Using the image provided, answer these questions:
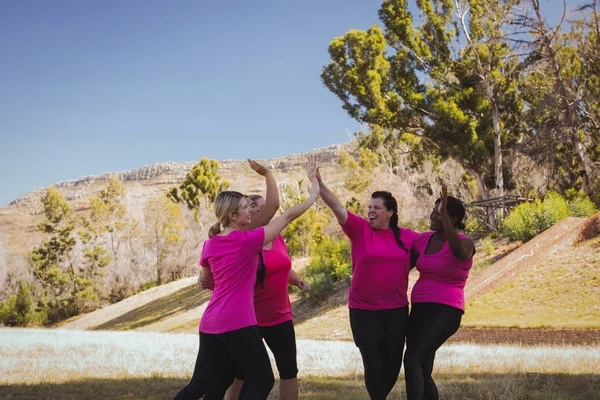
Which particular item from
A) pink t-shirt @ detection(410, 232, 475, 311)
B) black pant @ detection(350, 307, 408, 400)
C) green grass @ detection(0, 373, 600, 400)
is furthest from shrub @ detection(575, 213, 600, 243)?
black pant @ detection(350, 307, 408, 400)

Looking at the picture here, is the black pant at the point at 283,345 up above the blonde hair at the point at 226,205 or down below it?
below

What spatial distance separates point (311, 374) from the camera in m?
7.81

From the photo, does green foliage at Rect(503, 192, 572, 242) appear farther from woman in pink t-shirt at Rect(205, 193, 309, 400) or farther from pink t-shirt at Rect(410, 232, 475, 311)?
woman in pink t-shirt at Rect(205, 193, 309, 400)

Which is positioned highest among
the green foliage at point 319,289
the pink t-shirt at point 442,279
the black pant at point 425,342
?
the pink t-shirt at point 442,279

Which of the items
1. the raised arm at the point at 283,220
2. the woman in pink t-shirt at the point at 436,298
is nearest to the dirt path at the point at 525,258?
the woman in pink t-shirt at the point at 436,298

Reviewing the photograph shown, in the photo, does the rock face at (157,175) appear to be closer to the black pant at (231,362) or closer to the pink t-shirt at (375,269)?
the pink t-shirt at (375,269)

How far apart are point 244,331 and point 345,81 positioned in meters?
27.8

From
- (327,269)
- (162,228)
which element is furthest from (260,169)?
(162,228)

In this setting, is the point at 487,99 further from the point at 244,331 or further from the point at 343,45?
the point at 244,331

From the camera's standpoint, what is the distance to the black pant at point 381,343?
15.6 feet

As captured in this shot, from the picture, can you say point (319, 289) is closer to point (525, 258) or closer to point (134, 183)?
point (525, 258)

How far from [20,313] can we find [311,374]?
42.9 metres

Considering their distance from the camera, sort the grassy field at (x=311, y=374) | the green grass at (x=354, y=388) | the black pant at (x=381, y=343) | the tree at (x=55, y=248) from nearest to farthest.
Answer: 1. the black pant at (x=381, y=343)
2. the green grass at (x=354, y=388)
3. the grassy field at (x=311, y=374)
4. the tree at (x=55, y=248)

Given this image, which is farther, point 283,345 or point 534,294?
point 534,294
